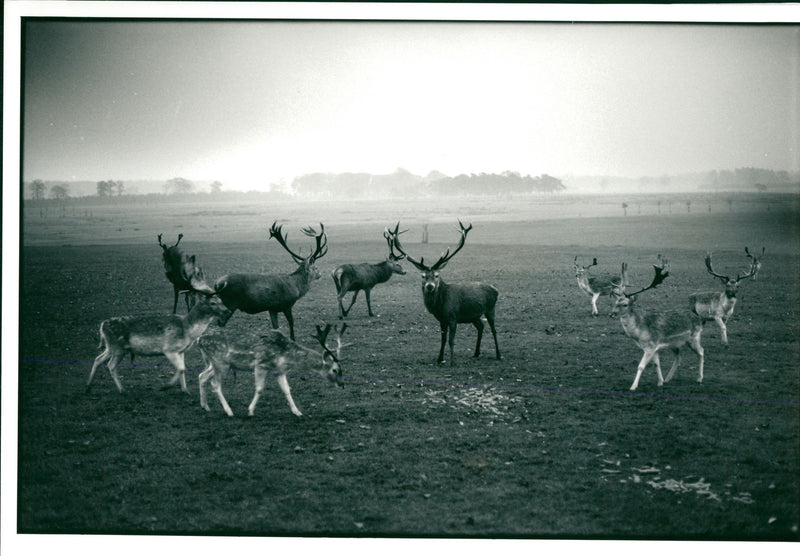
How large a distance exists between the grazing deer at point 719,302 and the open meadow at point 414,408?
0.87 feet

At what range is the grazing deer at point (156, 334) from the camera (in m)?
5.30

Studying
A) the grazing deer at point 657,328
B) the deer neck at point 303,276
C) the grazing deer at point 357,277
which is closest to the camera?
the grazing deer at point 657,328

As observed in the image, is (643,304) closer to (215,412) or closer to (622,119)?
(622,119)

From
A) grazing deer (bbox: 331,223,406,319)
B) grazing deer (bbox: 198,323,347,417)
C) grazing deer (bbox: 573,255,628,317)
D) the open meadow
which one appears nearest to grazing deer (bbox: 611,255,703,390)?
the open meadow

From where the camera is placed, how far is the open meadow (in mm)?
4402

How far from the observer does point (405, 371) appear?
6.12 metres

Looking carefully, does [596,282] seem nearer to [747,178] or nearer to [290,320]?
[747,178]

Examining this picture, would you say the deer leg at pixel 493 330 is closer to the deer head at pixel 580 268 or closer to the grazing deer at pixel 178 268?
the deer head at pixel 580 268

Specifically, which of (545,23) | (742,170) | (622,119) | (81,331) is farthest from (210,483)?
(742,170)

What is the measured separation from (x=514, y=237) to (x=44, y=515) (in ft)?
22.1

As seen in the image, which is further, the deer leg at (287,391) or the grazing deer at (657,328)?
the grazing deer at (657,328)

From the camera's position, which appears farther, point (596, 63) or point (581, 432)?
point (596, 63)

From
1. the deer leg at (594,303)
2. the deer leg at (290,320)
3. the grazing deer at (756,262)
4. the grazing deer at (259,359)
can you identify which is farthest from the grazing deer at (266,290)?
the grazing deer at (756,262)

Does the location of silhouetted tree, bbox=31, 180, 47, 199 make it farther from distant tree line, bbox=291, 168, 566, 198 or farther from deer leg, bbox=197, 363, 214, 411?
distant tree line, bbox=291, 168, 566, 198
